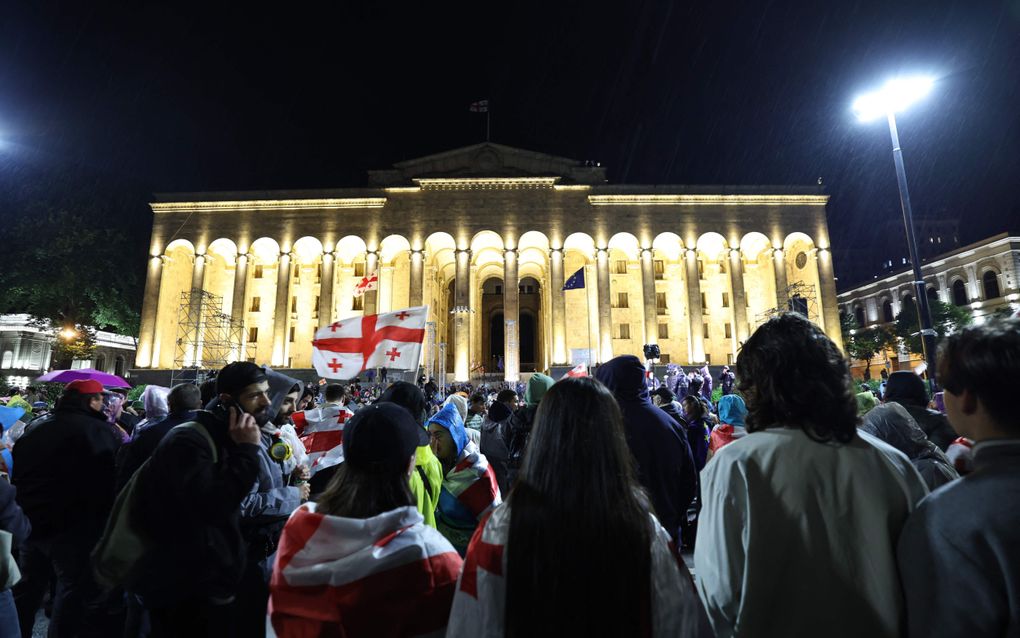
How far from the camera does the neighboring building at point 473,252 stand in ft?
112

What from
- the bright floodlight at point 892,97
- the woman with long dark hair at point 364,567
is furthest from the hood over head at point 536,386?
the bright floodlight at point 892,97

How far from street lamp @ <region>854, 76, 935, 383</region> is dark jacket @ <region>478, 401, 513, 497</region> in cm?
847

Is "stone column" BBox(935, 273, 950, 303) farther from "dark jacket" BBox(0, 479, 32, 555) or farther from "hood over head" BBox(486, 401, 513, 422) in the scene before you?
"dark jacket" BBox(0, 479, 32, 555)

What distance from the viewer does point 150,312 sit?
33656mm

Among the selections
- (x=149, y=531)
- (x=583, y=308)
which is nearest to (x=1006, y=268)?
(x=583, y=308)

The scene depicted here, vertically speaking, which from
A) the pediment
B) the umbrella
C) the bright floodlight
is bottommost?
the umbrella

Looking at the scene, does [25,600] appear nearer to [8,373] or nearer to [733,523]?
[733,523]

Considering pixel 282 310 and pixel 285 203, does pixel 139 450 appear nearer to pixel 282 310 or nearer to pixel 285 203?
pixel 282 310

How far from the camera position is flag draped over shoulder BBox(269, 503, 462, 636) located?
1776 mm

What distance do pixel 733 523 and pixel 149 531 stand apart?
2745 millimetres

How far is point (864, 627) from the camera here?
1.62 m

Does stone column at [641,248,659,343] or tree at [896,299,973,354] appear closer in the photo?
stone column at [641,248,659,343]

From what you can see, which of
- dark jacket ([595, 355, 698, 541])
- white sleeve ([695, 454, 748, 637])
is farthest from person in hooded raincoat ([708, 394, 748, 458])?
white sleeve ([695, 454, 748, 637])

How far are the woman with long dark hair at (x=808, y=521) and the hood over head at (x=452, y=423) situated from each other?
2.42 meters
